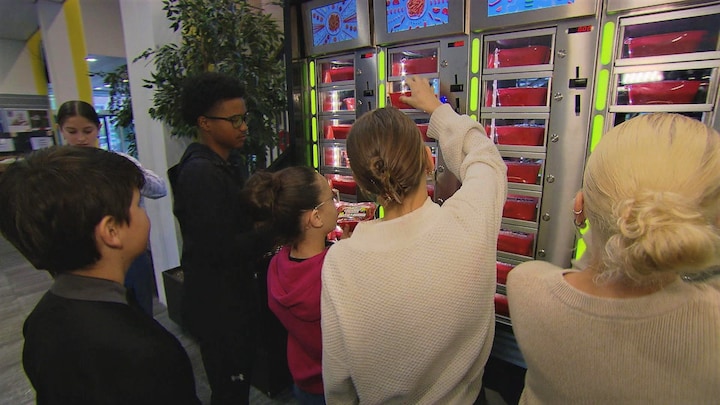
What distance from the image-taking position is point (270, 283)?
4.54 feet

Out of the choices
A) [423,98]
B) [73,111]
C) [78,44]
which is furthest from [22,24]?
[423,98]

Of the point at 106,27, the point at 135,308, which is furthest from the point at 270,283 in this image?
the point at 106,27

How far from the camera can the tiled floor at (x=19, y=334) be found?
2.41 m

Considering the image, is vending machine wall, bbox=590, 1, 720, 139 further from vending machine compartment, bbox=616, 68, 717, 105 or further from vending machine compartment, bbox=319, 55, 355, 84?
vending machine compartment, bbox=319, 55, 355, 84

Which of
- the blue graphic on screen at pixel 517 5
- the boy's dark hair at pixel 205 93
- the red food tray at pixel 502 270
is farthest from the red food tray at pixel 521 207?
the boy's dark hair at pixel 205 93

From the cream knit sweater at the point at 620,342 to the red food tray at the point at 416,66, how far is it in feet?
6.14

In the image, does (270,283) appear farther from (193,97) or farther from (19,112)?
(19,112)

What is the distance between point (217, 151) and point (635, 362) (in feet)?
5.14

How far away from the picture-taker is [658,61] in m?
1.67

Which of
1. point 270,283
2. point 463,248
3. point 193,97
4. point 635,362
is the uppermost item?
point 193,97

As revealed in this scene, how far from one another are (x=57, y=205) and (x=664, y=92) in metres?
2.25

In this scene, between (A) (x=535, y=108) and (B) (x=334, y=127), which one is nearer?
Result: (A) (x=535, y=108)

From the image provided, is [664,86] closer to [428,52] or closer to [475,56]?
[475,56]

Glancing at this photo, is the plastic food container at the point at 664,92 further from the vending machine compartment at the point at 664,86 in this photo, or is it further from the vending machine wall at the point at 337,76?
the vending machine wall at the point at 337,76
